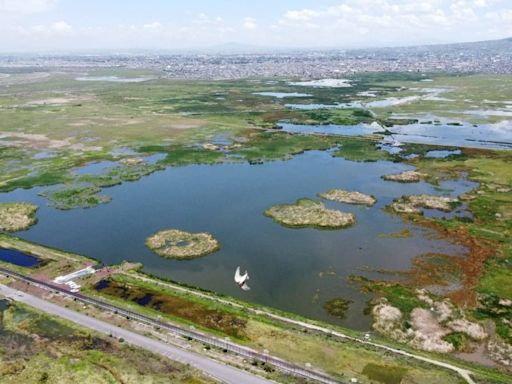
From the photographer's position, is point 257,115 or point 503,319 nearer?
point 503,319

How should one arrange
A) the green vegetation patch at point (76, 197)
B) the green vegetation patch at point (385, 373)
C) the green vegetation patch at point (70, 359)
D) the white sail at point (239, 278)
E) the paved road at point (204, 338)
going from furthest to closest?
the green vegetation patch at point (76, 197) → the white sail at point (239, 278) → the paved road at point (204, 338) → the green vegetation patch at point (70, 359) → the green vegetation patch at point (385, 373)

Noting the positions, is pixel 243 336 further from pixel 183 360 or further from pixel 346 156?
pixel 346 156

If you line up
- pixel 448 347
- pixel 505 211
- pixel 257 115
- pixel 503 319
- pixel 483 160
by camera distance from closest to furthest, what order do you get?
pixel 448 347 → pixel 503 319 → pixel 505 211 → pixel 483 160 → pixel 257 115

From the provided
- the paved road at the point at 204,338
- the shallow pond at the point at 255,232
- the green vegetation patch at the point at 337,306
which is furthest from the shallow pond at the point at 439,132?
the paved road at the point at 204,338

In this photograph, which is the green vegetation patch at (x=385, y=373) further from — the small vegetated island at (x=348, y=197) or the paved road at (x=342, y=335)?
the small vegetated island at (x=348, y=197)

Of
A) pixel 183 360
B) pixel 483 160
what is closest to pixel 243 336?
pixel 183 360

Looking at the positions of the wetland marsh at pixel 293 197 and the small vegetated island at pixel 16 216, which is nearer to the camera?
the wetland marsh at pixel 293 197

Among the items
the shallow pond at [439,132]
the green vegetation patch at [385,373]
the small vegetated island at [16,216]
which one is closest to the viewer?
the green vegetation patch at [385,373]
